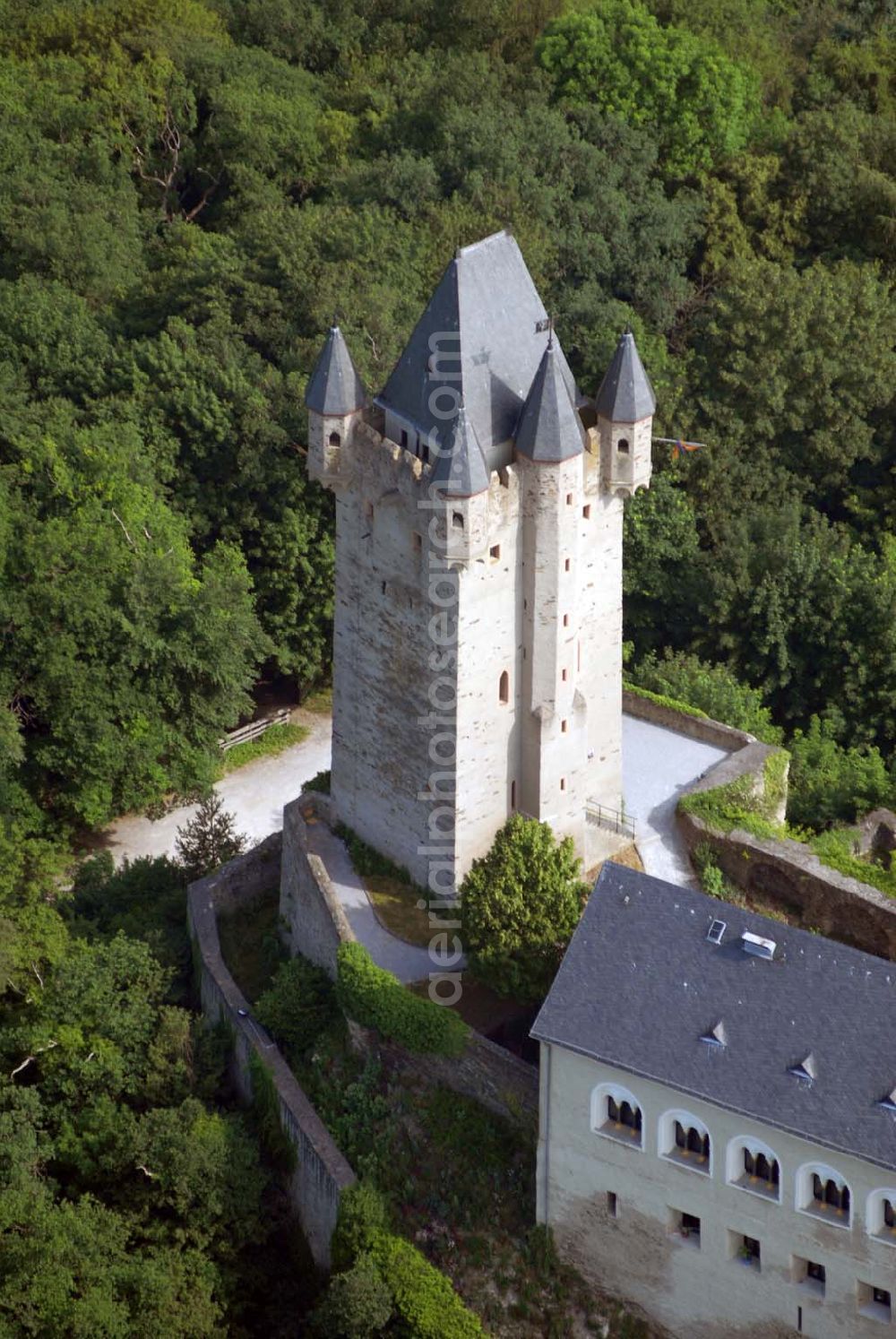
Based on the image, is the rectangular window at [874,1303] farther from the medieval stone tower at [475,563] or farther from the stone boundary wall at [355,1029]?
the medieval stone tower at [475,563]

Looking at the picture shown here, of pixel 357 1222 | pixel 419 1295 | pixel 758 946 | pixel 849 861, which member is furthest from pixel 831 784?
pixel 419 1295

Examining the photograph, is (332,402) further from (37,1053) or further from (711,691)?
(711,691)

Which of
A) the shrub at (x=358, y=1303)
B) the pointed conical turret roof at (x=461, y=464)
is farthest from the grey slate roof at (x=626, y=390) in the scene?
the shrub at (x=358, y=1303)

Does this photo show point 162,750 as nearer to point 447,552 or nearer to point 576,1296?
point 447,552

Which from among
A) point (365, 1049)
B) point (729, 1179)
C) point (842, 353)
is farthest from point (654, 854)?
point (842, 353)

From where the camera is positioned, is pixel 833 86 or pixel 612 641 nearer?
pixel 612 641

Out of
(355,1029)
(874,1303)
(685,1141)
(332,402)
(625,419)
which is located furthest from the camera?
(355,1029)
